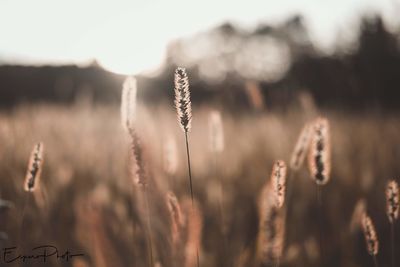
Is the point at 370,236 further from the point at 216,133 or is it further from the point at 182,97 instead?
the point at 216,133

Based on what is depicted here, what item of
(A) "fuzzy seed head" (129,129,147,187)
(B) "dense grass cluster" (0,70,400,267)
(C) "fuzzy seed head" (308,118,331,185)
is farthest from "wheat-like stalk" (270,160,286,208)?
(A) "fuzzy seed head" (129,129,147,187)

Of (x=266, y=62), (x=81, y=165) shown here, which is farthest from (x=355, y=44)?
(x=266, y=62)

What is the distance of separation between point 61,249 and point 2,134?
102 centimetres

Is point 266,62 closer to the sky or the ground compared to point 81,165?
closer to the sky

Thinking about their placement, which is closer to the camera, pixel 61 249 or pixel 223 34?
pixel 61 249

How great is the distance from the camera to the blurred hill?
15.5ft

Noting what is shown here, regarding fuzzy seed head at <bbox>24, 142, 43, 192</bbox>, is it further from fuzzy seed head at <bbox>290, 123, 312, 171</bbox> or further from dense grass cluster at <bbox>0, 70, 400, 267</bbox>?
fuzzy seed head at <bbox>290, 123, 312, 171</bbox>

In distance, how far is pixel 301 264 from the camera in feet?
4.39

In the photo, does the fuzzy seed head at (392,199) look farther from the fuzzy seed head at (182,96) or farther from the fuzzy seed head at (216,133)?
the fuzzy seed head at (216,133)

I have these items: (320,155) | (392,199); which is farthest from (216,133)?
(392,199)

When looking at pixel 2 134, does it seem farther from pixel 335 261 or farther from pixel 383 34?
pixel 383 34

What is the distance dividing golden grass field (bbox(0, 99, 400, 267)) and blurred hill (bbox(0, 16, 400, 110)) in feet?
1.34

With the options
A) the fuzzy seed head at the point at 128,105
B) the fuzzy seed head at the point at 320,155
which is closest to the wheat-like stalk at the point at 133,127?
the fuzzy seed head at the point at 128,105

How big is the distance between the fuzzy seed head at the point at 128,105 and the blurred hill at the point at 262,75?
0.52 metres
